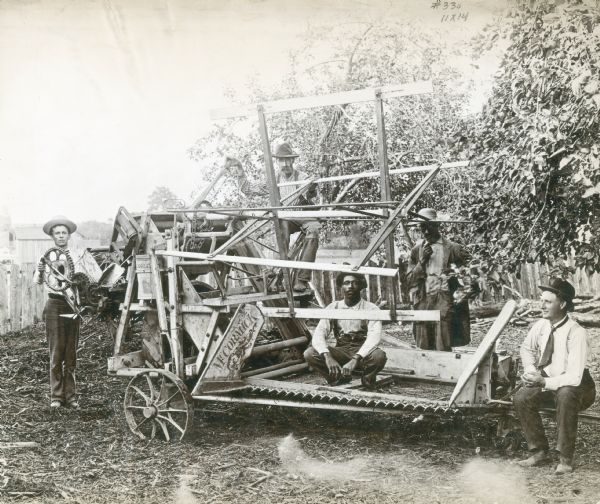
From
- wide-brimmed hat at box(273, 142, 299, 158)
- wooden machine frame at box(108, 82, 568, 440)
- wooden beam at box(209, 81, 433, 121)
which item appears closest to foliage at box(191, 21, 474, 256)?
wooden beam at box(209, 81, 433, 121)

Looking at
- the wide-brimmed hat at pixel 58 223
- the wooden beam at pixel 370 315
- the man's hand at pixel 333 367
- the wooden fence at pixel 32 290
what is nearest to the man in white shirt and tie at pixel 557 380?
the wooden fence at pixel 32 290

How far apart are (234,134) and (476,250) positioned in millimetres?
3365

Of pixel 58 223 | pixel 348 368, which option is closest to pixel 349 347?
pixel 348 368

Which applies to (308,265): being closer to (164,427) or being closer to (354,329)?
(354,329)

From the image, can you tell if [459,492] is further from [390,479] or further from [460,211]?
[460,211]

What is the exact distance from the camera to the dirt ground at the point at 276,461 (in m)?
3.93

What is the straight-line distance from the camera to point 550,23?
401 centimetres

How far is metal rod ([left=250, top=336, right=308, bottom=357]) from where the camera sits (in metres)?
5.61

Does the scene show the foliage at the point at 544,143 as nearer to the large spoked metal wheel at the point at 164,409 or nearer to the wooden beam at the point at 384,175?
the wooden beam at the point at 384,175

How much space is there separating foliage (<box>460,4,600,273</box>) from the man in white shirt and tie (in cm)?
36

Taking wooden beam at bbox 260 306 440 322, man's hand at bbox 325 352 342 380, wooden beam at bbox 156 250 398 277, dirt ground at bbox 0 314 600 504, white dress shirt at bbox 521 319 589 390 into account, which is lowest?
dirt ground at bbox 0 314 600 504

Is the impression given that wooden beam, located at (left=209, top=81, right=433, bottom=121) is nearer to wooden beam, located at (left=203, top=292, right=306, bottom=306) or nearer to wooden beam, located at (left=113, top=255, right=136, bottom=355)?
wooden beam, located at (left=203, top=292, right=306, bottom=306)

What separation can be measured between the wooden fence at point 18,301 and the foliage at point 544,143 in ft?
15.4

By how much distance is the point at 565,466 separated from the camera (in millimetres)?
3930
